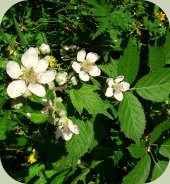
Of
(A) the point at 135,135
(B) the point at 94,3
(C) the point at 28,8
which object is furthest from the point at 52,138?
(C) the point at 28,8

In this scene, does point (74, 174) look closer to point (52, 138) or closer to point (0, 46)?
point (52, 138)

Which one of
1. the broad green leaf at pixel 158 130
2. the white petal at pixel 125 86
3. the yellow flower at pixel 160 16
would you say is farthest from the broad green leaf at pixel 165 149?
the yellow flower at pixel 160 16

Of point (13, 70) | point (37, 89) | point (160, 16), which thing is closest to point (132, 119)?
point (37, 89)

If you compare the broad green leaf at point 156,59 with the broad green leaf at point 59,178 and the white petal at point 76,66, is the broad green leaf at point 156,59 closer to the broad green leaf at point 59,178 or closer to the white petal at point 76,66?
the white petal at point 76,66

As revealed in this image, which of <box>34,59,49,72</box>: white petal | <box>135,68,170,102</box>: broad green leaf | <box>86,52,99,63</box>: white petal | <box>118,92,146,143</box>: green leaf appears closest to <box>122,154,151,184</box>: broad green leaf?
<box>118,92,146,143</box>: green leaf

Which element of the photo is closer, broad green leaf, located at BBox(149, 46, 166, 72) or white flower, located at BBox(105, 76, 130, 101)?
white flower, located at BBox(105, 76, 130, 101)

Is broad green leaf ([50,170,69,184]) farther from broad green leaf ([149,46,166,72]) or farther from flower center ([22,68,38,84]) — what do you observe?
broad green leaf ([149,46,166,72])
